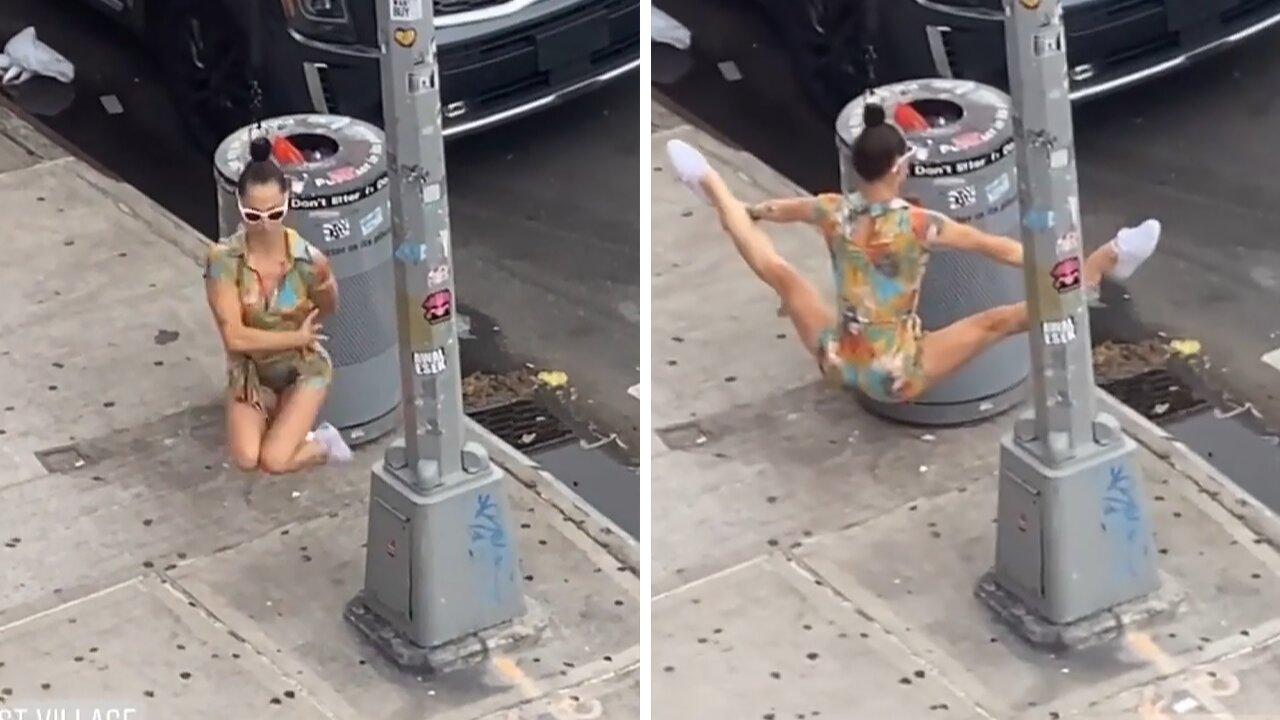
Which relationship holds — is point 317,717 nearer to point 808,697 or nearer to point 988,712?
point 808,697

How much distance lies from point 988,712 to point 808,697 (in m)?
0.35

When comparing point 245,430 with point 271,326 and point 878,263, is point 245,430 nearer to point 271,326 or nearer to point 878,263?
point 271,326

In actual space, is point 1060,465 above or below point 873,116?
below

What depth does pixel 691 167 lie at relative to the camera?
5324mm

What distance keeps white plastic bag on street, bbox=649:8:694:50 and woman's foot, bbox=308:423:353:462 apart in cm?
106

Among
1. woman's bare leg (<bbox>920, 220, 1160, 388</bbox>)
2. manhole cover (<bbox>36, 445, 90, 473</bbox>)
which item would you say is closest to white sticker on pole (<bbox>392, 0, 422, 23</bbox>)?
woman's bare leg (<bbox>920, 220, 1160, 388</bbox>)

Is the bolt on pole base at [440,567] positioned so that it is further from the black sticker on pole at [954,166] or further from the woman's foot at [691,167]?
the black sticker on pole at [954,166]

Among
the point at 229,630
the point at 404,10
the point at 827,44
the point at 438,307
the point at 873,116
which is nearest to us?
the point at 404,10

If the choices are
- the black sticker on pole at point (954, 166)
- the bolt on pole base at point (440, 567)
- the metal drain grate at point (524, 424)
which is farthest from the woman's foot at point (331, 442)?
the black sticker on pole at point (954, 166)

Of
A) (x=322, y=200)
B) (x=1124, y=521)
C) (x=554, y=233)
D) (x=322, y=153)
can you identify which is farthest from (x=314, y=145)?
(x=1124, y=521)

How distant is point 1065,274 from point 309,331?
1.53 meters

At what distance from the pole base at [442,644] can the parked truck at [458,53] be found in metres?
1.06

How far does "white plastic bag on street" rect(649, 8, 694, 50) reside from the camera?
540cm

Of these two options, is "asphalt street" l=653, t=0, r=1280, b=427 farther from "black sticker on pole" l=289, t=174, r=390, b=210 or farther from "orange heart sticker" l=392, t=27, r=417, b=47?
"orange heart sticker" l=392, t=27, r=417, b=47
